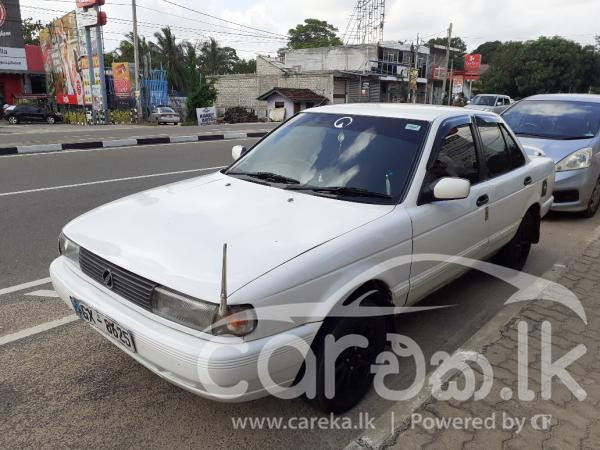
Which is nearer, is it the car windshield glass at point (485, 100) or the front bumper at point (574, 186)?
the front bumper at point (574, 186)

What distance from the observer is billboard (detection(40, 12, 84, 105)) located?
31656 mm

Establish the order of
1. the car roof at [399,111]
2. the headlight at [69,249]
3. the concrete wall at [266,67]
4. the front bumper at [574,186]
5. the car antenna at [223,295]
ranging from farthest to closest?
the concrete wall at [266,67] < the front bumper at [574,186] < the car roof at [399,111] < the headlight at [69,249] < the car antenna at [223,295]

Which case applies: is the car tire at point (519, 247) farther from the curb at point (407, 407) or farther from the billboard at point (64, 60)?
the billboard at point (64, 60)

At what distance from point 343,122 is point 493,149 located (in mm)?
1348

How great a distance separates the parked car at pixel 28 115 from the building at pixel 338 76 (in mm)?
16360

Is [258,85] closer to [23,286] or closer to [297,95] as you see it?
[297,95]

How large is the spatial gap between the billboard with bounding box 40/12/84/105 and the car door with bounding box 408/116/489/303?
33.5 meters

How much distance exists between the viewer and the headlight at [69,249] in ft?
9.12

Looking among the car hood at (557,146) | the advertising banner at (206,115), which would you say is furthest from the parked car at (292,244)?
the advertising banner at (206,115)

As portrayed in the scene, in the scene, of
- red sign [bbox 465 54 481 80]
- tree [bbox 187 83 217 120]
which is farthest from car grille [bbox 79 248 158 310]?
red sign [bbox 465 54 481 80]

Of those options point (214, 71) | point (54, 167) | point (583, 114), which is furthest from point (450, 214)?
point (214, 71)

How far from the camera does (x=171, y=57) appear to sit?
160ft

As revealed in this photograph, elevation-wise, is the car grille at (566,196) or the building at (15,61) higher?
the building at (15,61)

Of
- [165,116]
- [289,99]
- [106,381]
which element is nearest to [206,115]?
[165,116]
